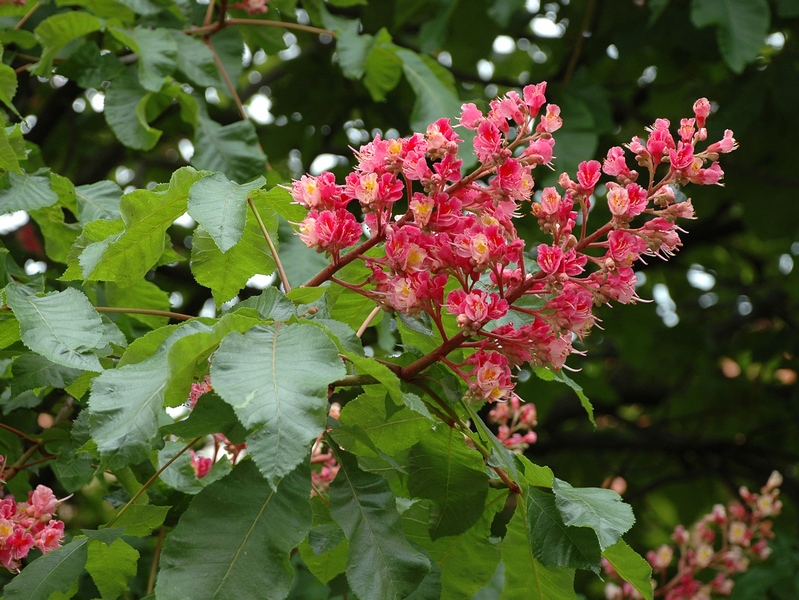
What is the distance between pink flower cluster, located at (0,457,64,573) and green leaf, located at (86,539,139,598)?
0.47 feet

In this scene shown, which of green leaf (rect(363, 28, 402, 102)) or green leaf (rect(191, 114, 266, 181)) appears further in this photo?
green leaf (rect(363, 28, 402, 102))

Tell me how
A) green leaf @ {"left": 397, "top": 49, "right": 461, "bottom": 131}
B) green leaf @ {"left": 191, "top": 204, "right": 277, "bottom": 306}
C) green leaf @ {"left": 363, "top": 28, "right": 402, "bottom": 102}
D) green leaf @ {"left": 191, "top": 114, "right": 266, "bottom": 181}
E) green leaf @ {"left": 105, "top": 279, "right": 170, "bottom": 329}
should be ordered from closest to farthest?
green leaf @ {"left": 191, "top": 204, "right": 277, "bottom": 306} → green leaf @ {"left": 105, "top": 279, "right": 170, "bottom": 329} → green leaf @ {"left": 191, "top": 114, "right": 266, "bottom": 181} → green leaf @ {"left": 397, "top": 49, "right": 461, "bottom": 131} → green leaf @ {"left": 363, "top": 28, "right": 402, "bottom": 102}

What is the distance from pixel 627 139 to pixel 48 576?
3523 mm

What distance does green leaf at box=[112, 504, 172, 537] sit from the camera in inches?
58.6

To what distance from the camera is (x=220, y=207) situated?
1345mm

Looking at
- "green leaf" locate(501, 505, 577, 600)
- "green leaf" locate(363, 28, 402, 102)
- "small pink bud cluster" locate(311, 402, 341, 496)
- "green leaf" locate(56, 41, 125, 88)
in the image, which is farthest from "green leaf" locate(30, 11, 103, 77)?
"green leaf" locate(501, 505, 577, 600)

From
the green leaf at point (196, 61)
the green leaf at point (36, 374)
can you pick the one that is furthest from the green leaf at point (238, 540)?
the green leaf at point (196, 61)

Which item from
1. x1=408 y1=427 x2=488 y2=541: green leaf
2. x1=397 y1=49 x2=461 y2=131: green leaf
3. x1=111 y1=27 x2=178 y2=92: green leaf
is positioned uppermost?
x1=111 y1=27 x2=178 y2=92: green leaf

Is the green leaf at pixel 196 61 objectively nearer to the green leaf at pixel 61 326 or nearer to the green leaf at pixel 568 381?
the green leaf at pixel 61 326

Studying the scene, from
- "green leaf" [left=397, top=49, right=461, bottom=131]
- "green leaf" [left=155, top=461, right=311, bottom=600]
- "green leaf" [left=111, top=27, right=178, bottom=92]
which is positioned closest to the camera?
"green leaf" [left=155, top=461, right=311, bottom=600]

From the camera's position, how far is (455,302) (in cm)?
135

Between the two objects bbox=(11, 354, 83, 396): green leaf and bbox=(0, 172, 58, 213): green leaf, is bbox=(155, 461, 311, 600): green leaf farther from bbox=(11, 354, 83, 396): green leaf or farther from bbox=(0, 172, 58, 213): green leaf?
bbox=(0, 172, 58, 213): green leaf

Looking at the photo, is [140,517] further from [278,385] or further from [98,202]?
[98,202]

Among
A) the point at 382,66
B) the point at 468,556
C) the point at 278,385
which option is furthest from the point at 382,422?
the point at 382,66
